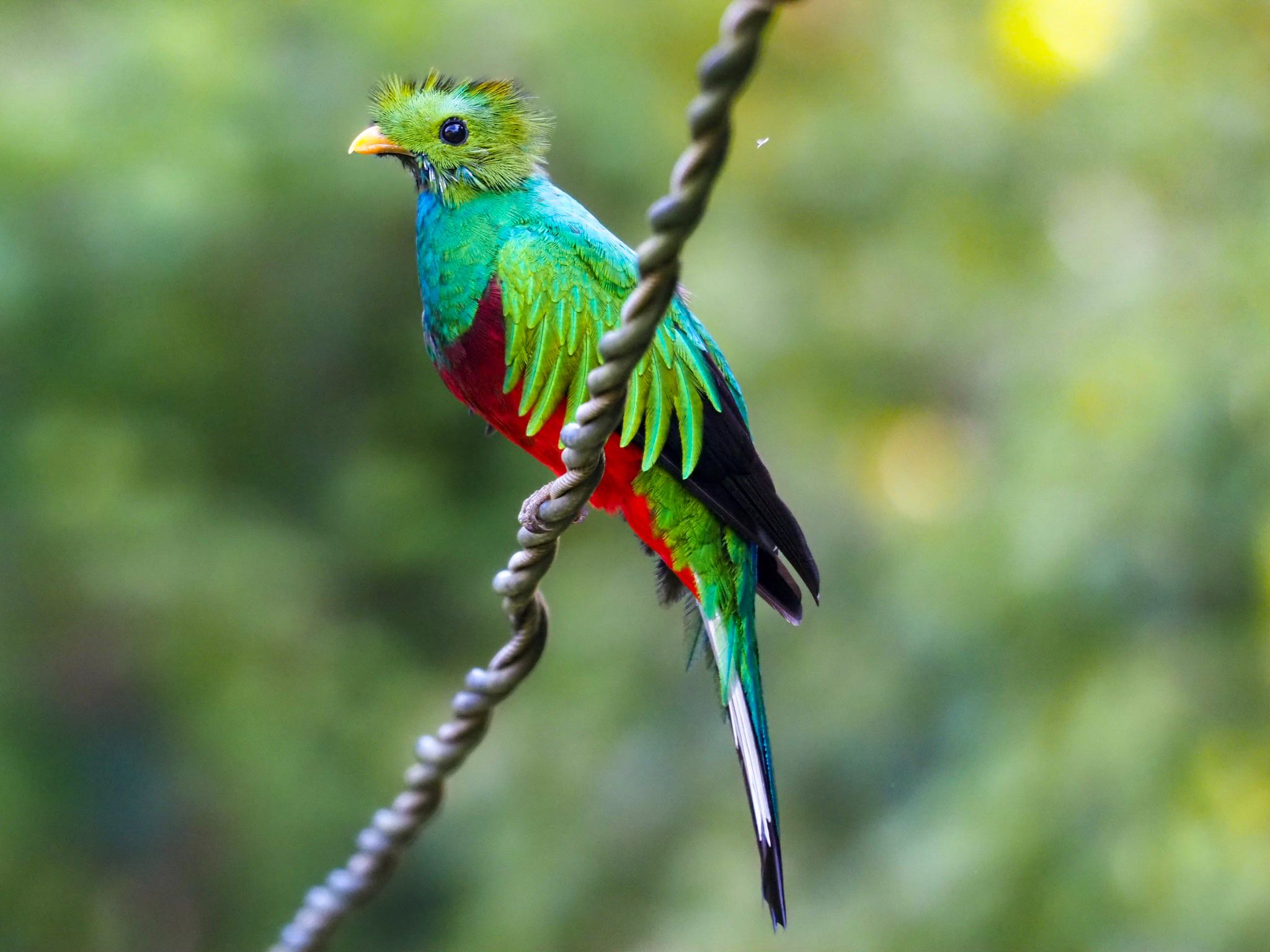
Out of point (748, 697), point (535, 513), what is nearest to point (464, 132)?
point (535, 513)

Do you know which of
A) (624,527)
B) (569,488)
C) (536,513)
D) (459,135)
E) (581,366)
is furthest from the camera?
(624,527)

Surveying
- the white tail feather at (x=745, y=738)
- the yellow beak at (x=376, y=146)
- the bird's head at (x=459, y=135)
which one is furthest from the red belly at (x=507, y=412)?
the yellow beak at (x=376, y=146)

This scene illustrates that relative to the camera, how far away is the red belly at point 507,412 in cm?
221

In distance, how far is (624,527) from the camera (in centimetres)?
543

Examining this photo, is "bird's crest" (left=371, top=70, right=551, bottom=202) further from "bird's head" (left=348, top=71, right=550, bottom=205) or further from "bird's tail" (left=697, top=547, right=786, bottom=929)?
"bird's tail" (left=697, top=547, right=786, bottom=929)

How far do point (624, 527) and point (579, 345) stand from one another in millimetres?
3296

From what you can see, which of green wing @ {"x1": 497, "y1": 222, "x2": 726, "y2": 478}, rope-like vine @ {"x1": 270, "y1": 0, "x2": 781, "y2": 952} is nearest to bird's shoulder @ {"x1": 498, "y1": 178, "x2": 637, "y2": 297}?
green wing @ {"x1": 497, "y1": 222, "x2": 726, "y2": 478}

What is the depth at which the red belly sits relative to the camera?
2.21m

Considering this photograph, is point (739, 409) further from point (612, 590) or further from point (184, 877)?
point (184, 877)

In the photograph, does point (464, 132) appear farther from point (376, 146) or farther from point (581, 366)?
point (581, 366)

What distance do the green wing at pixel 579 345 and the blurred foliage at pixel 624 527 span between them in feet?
4.33

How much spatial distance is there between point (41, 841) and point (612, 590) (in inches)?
112

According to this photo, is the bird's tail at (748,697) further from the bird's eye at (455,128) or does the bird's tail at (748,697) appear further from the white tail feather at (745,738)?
the bird's eye at (455,128)

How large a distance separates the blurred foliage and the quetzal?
1.15m
